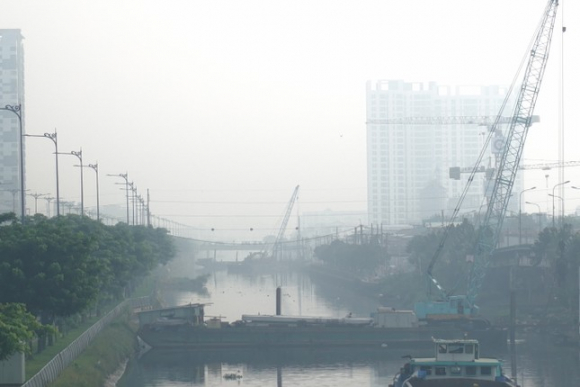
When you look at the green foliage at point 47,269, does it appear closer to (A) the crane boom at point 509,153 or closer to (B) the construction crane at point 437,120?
(A) the crane boom at point 509,153

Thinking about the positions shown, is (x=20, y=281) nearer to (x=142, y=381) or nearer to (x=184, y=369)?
(x=142, y=381)

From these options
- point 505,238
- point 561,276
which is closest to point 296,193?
point 505,238

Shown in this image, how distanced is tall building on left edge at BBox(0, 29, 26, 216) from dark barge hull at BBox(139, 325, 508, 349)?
48787 millimetres

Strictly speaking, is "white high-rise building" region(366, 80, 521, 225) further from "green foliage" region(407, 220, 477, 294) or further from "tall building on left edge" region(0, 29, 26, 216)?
"green foliage" region(407, 220, 477, 294)

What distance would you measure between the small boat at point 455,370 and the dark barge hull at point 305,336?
1316 centimetres

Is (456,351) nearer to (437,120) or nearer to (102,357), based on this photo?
(102,357)

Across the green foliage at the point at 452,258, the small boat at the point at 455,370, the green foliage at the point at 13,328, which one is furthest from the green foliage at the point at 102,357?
the green foliage at the point at 452,258

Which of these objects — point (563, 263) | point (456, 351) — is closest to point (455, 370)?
point (456, 351)

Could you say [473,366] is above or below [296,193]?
below

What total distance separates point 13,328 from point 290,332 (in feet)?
73.1

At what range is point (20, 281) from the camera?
72.1ft

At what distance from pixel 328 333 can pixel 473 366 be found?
49.0 ft

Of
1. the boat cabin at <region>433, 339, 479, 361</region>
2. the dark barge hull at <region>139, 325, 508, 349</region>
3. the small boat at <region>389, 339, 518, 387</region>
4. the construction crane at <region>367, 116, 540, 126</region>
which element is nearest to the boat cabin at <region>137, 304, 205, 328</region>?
the dark barge hull at <region>139, 325, 508, 349</region>

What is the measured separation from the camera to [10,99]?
294 ft
